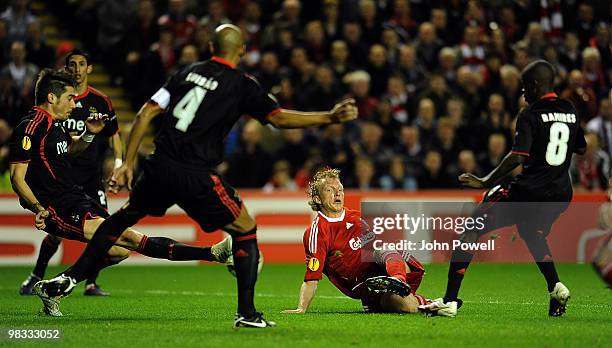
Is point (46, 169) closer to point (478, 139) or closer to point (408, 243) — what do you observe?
point (408, 243)

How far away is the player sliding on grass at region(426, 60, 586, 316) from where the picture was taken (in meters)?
9.16

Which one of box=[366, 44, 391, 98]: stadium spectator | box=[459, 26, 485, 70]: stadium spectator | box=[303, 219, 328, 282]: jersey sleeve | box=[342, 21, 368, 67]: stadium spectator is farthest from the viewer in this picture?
box=[459, 26, 485, 70]: stadium spectator

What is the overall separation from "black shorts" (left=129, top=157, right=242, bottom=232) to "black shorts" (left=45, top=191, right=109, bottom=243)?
2087 millimetres

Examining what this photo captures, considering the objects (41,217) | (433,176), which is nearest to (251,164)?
(433,176)

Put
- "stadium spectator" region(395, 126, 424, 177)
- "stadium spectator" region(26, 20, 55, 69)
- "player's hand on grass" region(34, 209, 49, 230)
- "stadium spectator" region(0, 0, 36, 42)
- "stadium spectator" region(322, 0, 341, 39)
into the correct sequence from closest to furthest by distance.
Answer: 1. "player's hand on grass" region(34, 209, 49, 230)
2. "stadium spectator" region(395, 126, 424, 177)
3. "stadium spectator" region(26, 20, 55, 69)
4. "stadium spectator" region(0, 0, 36, 42)
5. "stadium spectator" region(322, 0, 341, 39)

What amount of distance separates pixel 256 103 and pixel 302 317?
2.03 metres

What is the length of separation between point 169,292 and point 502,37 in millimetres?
9401

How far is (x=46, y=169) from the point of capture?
10.2m

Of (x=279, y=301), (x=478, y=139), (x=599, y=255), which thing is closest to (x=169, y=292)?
(x=279, y=301)

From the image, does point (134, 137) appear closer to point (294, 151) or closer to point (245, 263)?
point (245, 263)

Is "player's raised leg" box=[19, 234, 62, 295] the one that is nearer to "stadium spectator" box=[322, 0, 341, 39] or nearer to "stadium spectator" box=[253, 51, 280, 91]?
"stadium spectator" box=[253, 51, 280, 91]

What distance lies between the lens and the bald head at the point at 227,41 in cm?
810

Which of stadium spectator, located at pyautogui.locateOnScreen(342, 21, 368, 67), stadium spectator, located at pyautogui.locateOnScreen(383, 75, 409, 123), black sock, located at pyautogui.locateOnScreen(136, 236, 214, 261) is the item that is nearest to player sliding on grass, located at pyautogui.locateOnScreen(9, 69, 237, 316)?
black sock, located at pyautogui.locateOnScreen(136, 236, 214, 261)

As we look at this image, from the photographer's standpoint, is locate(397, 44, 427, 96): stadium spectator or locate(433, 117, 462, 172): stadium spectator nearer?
locate(433, 117, 462, 172): stadium spectator
